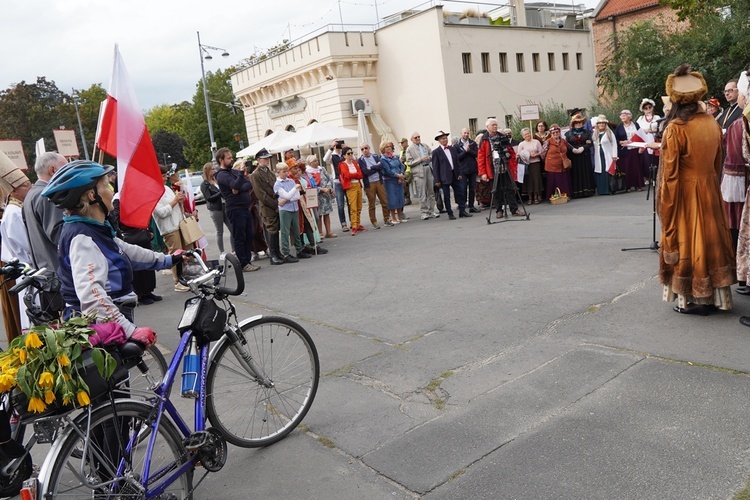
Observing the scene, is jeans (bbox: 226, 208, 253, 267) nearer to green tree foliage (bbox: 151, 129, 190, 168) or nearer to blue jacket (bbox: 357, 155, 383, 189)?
blue jacket (bbox: 357, 155, 383, 189)

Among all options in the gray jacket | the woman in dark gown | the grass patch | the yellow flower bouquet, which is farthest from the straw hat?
the woman in dark gown

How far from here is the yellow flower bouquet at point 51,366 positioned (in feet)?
9.40

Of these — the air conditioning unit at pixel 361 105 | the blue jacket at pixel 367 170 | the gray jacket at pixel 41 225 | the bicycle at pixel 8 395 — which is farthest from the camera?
the air conditioning unit at pixel 361 105

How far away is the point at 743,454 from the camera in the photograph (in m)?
3.52

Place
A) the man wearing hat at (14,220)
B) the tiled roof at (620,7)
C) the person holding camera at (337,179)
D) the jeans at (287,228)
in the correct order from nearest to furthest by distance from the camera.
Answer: the man wearing hat at (14,220), the jeans at (287,228), the person holding camera at (337,179), the tiled roof at (620,7)

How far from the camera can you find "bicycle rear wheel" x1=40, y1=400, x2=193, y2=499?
2.97 m

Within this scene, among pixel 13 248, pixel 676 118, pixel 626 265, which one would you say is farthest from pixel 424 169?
pixel 13 248

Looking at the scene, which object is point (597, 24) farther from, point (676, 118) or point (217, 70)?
point (217, 70)

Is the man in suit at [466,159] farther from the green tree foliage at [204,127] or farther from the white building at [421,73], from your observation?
the green tree foliage at [204,127]

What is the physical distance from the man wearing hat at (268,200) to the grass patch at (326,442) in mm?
7946

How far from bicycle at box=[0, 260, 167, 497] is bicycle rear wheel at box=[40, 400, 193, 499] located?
5.4 inches

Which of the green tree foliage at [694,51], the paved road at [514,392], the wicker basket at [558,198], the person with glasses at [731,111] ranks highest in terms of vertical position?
the green tree foliage at [694,51]

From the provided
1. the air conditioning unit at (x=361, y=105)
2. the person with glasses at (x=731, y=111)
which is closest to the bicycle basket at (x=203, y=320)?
the person with glasses at (x=731, y=111)

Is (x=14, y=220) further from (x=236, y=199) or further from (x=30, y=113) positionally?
(x=30, y=113)
